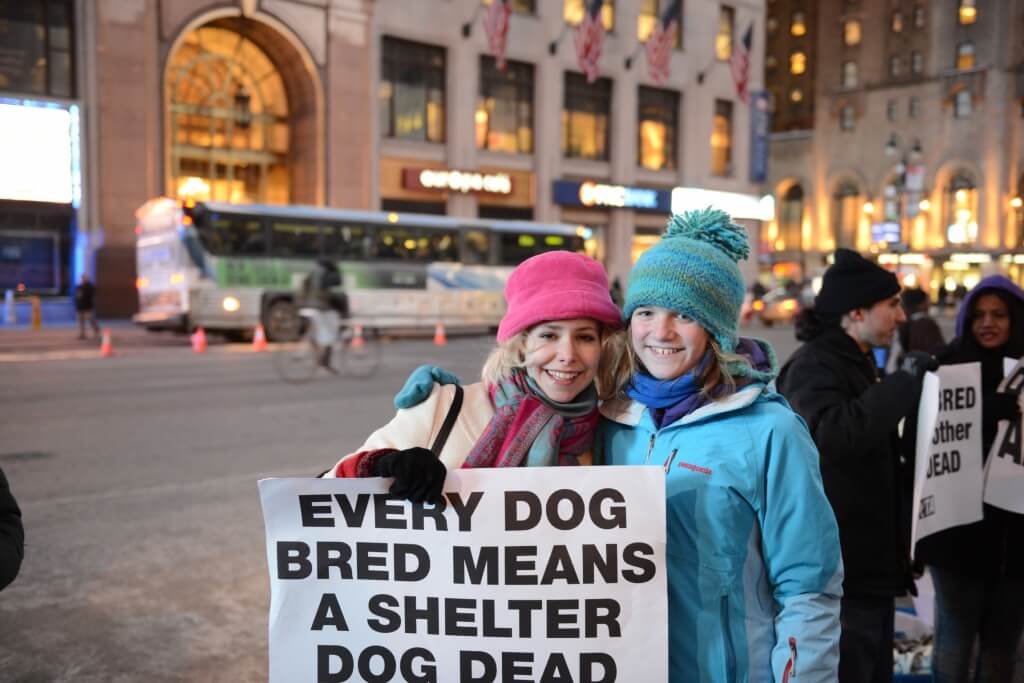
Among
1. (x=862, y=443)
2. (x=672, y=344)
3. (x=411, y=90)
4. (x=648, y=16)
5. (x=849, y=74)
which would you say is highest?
(x=849, y=74)

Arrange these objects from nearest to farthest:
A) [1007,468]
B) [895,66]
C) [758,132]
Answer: [1007,468] → [758,132] → [895,66]

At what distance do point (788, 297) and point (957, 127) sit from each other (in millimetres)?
44468

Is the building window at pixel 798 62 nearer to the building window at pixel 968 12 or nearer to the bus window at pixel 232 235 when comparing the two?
the building window at pixel 968 12

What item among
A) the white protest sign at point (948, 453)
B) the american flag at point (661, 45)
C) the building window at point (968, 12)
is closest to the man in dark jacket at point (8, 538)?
the white protest sign at point (948, 453)

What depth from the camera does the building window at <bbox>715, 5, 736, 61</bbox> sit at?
1901 inches

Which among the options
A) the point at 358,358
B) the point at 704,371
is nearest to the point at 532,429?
the point at 704,371

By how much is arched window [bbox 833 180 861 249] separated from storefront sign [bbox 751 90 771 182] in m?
28.2

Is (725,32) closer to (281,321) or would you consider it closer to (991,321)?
(281,321)

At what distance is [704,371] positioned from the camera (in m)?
2.32

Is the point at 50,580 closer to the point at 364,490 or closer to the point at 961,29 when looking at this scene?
the point at 364,490

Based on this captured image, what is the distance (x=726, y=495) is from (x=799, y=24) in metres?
95.1

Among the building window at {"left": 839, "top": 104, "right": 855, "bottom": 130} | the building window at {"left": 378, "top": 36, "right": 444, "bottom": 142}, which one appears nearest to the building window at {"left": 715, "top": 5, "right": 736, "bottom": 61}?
the building window at {"left": 378, "top": 36, "right": 444, "bottom": 142}

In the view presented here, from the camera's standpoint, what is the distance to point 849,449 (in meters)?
3.22

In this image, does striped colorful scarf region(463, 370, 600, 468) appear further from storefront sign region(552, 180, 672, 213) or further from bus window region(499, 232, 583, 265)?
storefront sign region(552, 180, 672, 213)
